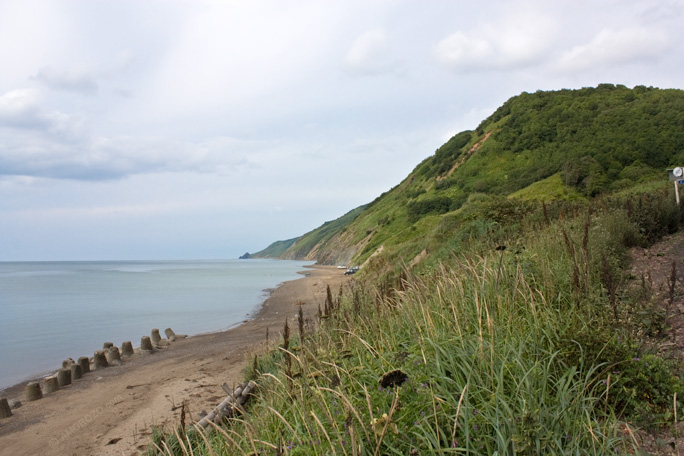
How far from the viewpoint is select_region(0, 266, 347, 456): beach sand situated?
27.6 ft

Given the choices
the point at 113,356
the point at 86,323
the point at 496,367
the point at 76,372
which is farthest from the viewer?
the point at 86,323

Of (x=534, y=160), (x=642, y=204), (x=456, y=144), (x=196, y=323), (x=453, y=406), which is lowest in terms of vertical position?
(x=196, y=323)

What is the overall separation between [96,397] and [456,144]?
65.8 meters

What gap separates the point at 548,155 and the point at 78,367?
44.8 meters

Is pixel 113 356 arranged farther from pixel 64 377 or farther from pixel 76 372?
pixel 64 377

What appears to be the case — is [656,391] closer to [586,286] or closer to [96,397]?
[586,286]

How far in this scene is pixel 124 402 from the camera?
1069cm

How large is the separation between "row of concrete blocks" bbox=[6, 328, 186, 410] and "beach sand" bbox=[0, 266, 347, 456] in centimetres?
22

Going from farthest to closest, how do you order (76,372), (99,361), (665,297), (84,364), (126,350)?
(126,350) < (99,361) < (84,364) < (76,372) < (665,297)

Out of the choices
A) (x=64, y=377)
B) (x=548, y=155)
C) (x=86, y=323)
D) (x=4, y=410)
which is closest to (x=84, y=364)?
(x=64, y=377)

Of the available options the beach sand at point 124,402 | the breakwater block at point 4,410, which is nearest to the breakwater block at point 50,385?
the beach sand at point 124,402

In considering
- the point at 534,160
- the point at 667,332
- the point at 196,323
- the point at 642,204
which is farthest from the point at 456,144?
the point at 667,332

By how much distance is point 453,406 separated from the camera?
2727 mm

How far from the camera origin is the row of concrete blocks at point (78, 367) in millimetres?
11758
